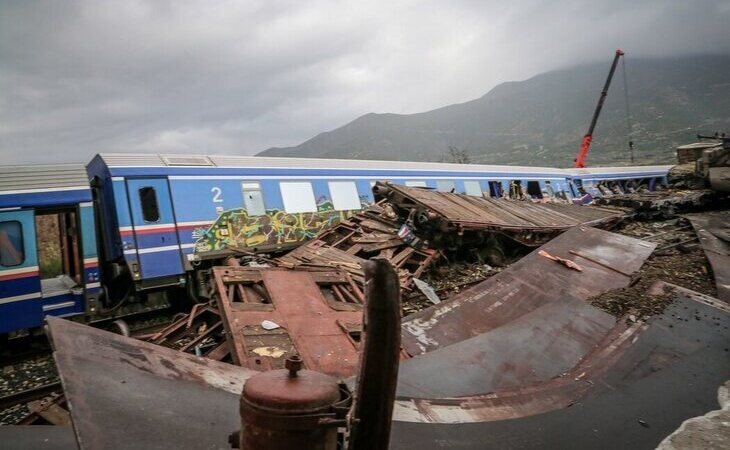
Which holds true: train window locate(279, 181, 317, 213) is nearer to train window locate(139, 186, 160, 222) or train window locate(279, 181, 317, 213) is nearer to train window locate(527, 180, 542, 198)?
train window locate(139, 186, 160, 222)

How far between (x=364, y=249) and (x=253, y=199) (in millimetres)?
4027

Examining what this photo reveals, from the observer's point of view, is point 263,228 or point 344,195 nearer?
point 263,228

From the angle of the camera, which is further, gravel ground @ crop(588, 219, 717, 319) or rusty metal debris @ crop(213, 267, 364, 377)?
gravel ground @ crop(588, 219, 717, 319)

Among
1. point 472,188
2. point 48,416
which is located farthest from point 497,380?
point 472,188

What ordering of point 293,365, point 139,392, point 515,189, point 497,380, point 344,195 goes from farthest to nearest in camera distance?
point 515,189
point 344,195
point 497,380
point 139,392
point 293,365

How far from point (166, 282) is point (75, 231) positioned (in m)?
2.17

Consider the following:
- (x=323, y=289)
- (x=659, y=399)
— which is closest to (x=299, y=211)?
(x=323, y=289)

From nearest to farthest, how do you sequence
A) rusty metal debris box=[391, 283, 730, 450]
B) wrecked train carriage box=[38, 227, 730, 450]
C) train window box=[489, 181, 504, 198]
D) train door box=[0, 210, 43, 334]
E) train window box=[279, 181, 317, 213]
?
wrecked train carriage box=[38, 227, 730, 450] < rusty metal debris box=[391, 283, 730, 450] < train door box=[0, 210, 43, 334] < train window box=[279, 181, 317, 213] < train window box=[489, 181, 504, 198]

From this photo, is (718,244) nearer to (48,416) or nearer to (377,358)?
(377,358)

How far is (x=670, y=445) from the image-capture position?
9.76 ft

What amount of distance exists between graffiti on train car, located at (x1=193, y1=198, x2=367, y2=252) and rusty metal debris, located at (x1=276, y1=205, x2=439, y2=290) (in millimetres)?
2321

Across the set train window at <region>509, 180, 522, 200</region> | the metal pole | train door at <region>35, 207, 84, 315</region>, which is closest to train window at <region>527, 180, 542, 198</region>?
train window at <region>509, 180, 522, 200</region>

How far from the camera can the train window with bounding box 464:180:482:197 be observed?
54.7 ft

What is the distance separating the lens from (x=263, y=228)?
11188mm
